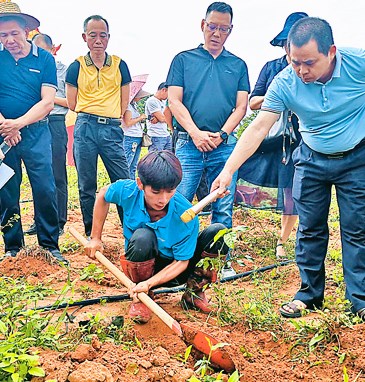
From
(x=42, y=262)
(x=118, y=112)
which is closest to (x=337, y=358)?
(x=42, y=262)

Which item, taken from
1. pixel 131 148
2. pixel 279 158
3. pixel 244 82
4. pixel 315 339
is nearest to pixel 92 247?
pixel 315 339

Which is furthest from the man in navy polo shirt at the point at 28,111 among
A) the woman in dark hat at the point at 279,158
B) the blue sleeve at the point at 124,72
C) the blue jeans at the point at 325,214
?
the blue jeans at the point at 325,214

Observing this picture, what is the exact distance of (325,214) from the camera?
10.2 ft

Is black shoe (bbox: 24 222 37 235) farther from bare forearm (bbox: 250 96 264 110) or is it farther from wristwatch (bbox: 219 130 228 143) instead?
bare forearm (bbox: 250 96 264 110)

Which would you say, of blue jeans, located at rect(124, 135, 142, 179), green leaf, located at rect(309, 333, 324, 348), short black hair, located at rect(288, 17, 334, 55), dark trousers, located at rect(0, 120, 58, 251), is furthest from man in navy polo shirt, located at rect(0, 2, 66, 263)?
blue jeans, located at rect(124, 135, 142, 179)

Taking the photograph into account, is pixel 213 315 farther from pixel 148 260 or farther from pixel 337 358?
pixel 337 358

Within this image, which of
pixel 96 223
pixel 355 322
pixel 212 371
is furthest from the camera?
pixel 96 223

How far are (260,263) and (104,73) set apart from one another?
228 cm

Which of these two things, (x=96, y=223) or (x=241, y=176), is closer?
(x=96, y=223)

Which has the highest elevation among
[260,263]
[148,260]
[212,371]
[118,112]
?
[118,112]

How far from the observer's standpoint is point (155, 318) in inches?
116

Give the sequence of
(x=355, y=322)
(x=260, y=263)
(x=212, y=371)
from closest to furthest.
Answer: (x=212, y=371) → (x=355, y=322) → (x=260, y=263)

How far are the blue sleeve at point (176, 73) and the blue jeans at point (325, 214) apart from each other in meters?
1.26

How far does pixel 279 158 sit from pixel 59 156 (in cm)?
226
